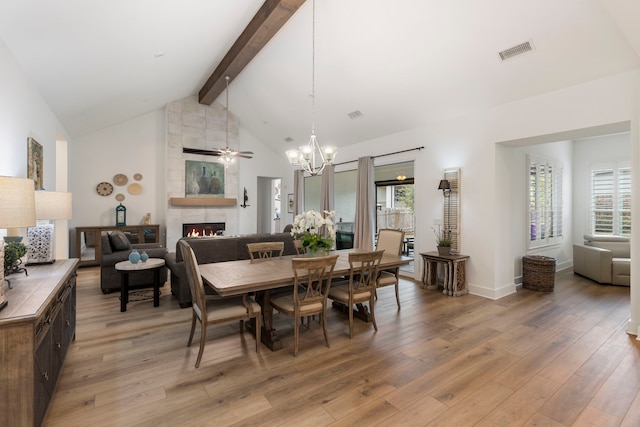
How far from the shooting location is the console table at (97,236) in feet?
21.2

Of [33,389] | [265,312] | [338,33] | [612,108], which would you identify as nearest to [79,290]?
[265,312]

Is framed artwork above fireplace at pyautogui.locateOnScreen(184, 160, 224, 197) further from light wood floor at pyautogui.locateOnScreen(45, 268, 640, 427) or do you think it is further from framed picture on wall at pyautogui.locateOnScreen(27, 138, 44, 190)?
light wood floor at pyautogui.locateOnScreen(45, 268, 640, 427)

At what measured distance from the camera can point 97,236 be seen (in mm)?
6668

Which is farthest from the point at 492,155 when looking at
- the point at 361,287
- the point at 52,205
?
the point at 52,205

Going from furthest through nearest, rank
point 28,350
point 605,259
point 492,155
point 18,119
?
1. point 605,259
2. point 492,155
3. point 18,119
4. point 28,350

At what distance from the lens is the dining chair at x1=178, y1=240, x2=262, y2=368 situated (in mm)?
2590

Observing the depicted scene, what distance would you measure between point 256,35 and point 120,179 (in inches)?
205

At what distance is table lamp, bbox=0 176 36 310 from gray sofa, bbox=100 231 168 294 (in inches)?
129

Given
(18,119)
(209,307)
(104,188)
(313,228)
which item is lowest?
(209,307)

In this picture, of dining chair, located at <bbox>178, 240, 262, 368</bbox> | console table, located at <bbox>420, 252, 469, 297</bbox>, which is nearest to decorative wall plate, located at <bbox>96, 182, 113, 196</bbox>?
dining chair, located at <bbox>178, 240, 262, 368</bbox>

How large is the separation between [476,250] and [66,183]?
7.97 metres

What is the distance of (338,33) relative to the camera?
421 centimetres

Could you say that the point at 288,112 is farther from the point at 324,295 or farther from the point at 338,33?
the point at 324,295

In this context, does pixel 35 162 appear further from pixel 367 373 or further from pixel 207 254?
pixel 367 373
